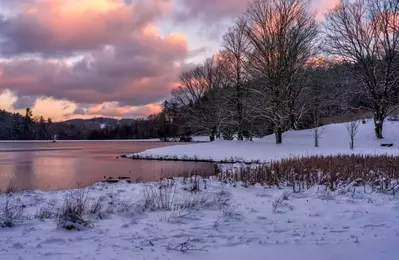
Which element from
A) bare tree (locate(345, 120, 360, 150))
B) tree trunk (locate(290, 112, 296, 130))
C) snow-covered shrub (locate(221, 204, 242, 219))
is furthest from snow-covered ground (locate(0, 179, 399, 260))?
tree trunk (locate(290, 112, 296, 130))

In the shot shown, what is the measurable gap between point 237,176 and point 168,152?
24.0 m

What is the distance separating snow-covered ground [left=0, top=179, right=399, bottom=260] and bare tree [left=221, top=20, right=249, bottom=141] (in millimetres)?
30420

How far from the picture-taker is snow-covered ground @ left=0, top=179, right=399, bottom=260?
4.86m

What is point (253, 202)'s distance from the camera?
861 cm

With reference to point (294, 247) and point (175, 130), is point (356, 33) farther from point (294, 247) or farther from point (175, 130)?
point (175, 130)

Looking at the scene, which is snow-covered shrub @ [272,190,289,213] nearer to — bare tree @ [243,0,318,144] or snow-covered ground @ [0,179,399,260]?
snow-covered ground @ [0,179,399,260]

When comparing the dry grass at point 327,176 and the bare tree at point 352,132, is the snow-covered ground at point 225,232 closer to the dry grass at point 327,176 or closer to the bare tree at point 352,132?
the dry grass at point 327,176

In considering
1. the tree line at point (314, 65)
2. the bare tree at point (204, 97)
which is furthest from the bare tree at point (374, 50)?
the bare tree at point (204, 97)

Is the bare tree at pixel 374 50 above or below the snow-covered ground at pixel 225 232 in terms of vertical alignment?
above

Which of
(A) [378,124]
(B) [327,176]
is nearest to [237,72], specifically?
(A) [378,124]

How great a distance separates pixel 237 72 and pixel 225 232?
117ft

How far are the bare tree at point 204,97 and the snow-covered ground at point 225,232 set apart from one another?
110ft

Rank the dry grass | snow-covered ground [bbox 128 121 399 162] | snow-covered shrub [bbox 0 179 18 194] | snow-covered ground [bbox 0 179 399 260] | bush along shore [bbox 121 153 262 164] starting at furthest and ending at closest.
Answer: bush along shore [bbox 121 153 262 164]
snow-covered ground [bbox 128 121 399 162]
snow-covered shrub [bbox 0 179 18 194]
the dry grass
snow-covered ground [bbox 0 179 399 260]

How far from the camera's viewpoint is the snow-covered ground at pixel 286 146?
28.7m
